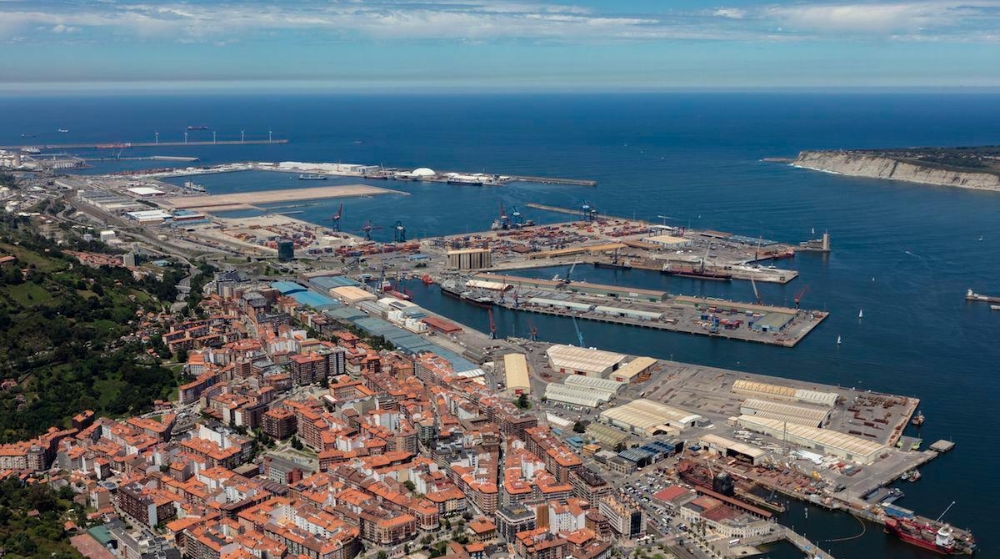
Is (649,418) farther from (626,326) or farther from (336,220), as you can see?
(336,220)

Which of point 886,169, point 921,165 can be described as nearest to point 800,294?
point 921,165

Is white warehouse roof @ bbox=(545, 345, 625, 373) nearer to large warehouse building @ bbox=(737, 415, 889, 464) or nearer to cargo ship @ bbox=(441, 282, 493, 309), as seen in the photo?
large warehouse building @ bbox=(737, 415, 889, 464)

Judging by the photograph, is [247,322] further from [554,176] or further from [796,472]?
[554,176]

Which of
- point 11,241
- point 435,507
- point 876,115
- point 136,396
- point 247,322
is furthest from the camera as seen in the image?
point 876,115

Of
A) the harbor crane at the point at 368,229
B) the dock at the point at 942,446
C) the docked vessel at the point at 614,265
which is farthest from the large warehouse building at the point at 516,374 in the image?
the harbor crane at the point at 368,229

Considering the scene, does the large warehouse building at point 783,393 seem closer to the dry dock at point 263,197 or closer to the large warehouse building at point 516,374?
the large warehouse building at point 516,374

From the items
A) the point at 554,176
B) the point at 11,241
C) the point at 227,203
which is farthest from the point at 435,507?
the point at 554,176

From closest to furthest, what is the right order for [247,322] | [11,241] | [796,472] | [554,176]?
[796,472]
[247,322]
[11,241]
[554,176]
